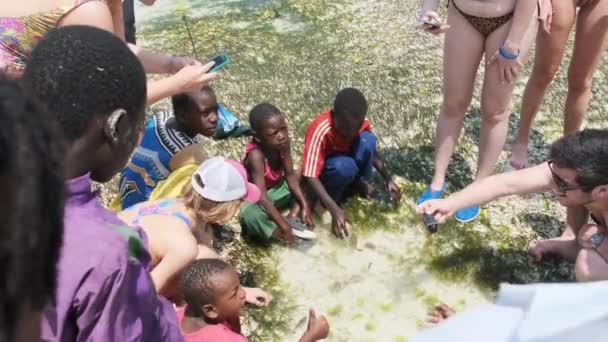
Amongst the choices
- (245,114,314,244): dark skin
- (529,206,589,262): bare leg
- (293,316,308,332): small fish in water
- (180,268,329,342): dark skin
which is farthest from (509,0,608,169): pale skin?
(180,268,329,342): dark skin

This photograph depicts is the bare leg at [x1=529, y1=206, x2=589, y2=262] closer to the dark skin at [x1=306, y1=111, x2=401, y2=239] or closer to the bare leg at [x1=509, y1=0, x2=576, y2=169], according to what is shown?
the bare leg at [x1=509, y1=0, x2=576, y2=169]

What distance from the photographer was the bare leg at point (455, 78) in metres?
3.45

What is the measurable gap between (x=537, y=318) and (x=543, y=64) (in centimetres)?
265

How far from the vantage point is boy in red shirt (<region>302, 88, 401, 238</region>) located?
3.57 m

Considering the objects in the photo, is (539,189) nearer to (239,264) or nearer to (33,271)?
(239,264)

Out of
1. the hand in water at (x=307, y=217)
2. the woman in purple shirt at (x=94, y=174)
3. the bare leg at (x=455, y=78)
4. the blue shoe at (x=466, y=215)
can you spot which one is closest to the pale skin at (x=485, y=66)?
the bare leg at (x=455, y=78)

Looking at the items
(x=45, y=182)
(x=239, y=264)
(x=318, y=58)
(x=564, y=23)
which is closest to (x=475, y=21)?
(x=564, y=23)

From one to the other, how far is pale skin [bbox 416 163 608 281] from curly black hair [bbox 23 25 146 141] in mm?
1813

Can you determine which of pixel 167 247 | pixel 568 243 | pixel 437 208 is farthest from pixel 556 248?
pixel 167 247

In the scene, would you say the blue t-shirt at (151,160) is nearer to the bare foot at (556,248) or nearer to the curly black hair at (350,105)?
the curly black hair at (350,105)

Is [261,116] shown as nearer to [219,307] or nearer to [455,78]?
[455,78]

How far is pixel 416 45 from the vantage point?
573 cm

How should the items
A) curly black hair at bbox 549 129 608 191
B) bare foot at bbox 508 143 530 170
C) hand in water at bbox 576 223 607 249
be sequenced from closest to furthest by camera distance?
curly black hair at bbox 549 129 608 191
hand in water at bbox 576 223 607 249
bare foot at bbox 508 143 530 170

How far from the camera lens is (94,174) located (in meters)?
1.66
